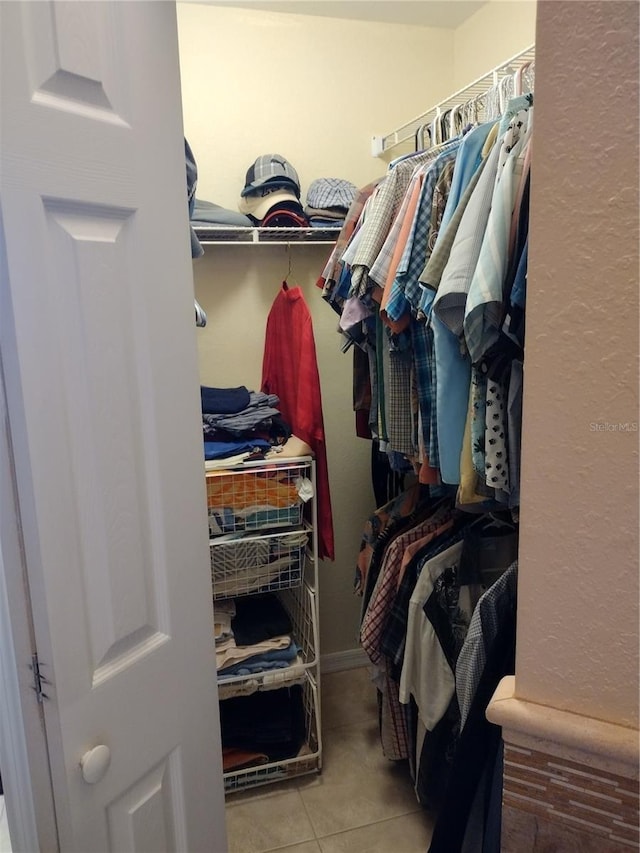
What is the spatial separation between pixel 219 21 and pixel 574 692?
218cm

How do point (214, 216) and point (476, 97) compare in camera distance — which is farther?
point (214, 216)

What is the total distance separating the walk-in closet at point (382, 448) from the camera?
61 centimetres

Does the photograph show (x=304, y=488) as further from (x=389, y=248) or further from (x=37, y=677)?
(x=37, y=677)

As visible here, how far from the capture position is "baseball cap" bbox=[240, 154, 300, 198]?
1.96 m

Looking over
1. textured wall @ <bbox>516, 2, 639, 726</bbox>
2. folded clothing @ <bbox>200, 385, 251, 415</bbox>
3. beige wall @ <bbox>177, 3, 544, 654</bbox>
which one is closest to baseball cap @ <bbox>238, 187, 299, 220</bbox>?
beige wall @ <bbox>177, 3, 544, 654</bbox>

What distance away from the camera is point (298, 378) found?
2055mm

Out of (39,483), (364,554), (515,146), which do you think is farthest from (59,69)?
(364,554)

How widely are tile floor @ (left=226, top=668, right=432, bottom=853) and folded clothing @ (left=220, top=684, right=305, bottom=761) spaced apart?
0.12 meters

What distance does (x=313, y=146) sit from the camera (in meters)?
2.16

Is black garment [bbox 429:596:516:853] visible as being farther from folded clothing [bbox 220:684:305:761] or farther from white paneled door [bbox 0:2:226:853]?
folded clothing [bbox 220:684:305:761]

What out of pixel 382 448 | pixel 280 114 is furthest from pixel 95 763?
pixel 280 114

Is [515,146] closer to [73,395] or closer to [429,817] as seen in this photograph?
[73,395]

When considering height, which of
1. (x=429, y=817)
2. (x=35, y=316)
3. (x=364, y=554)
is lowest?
→ (x=429, y=817)

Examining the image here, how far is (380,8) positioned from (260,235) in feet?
Answer: 2.80
